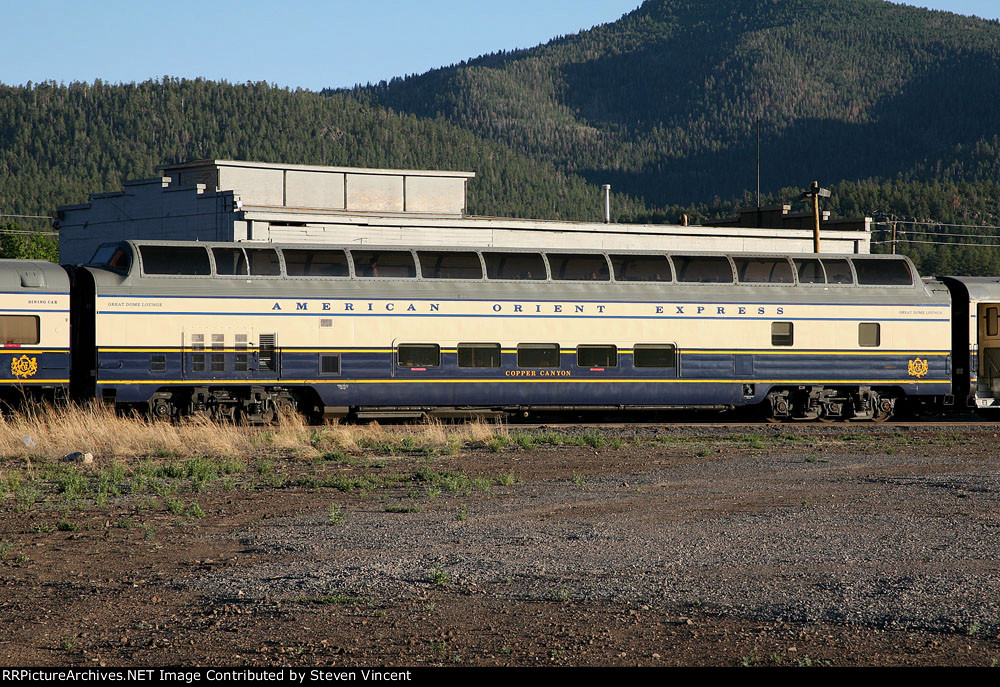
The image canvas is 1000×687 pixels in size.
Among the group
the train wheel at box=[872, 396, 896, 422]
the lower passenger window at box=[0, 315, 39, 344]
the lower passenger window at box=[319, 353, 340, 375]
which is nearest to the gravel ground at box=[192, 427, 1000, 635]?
the lower passenger window at box=[319, 353, 340, 375]

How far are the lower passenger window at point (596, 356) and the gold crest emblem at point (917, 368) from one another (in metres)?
7.64

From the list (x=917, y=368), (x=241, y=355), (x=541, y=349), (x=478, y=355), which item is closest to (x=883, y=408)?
(x=917, y=368)

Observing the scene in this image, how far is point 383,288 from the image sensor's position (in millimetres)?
24562

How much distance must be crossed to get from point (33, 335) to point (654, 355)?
44.5 ft

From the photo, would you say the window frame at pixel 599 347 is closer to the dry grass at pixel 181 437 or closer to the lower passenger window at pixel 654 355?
the lower passenger window at pixel 654 355

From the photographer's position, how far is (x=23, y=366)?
74.9 feet

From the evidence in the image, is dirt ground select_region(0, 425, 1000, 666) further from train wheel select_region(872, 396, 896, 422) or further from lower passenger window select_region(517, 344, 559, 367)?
train wheel select_region(872, 396, 896, 422)

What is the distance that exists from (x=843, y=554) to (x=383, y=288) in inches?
607

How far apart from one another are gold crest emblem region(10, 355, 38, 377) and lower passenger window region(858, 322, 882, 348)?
18.8 meters

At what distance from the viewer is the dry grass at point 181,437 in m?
19.5

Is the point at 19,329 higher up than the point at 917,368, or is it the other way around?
the point at 19,329

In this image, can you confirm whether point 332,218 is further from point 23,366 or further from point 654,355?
point 23,366

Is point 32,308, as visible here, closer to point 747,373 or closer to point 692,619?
point 747,373
